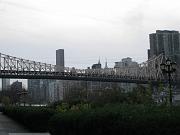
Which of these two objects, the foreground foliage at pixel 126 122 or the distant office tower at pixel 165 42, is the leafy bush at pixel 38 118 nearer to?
the foreground foliage at pixel 126 122

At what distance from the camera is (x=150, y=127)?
23.7ft

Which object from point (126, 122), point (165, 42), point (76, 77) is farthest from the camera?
point (165, 42)

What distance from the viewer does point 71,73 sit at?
106 m

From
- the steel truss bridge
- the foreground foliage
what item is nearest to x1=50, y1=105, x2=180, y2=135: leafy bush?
the foreground foliage

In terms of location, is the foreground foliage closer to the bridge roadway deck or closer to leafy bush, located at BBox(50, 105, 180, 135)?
leafy bush, located at BBox(50, 105, 180, 135)

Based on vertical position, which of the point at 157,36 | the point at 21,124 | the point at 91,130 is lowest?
the point at 21,124

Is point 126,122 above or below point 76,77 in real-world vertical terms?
below

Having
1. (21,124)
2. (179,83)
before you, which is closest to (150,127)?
(21,124)

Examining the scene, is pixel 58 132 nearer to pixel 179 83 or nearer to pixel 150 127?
pixel 150 127

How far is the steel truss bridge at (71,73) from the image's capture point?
329 feet

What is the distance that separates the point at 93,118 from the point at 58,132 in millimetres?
4353

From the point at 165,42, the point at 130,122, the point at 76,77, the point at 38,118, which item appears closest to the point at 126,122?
the point at 130,122

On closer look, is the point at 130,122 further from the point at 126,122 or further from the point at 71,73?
the point at 71,73

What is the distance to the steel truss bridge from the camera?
329 feet
